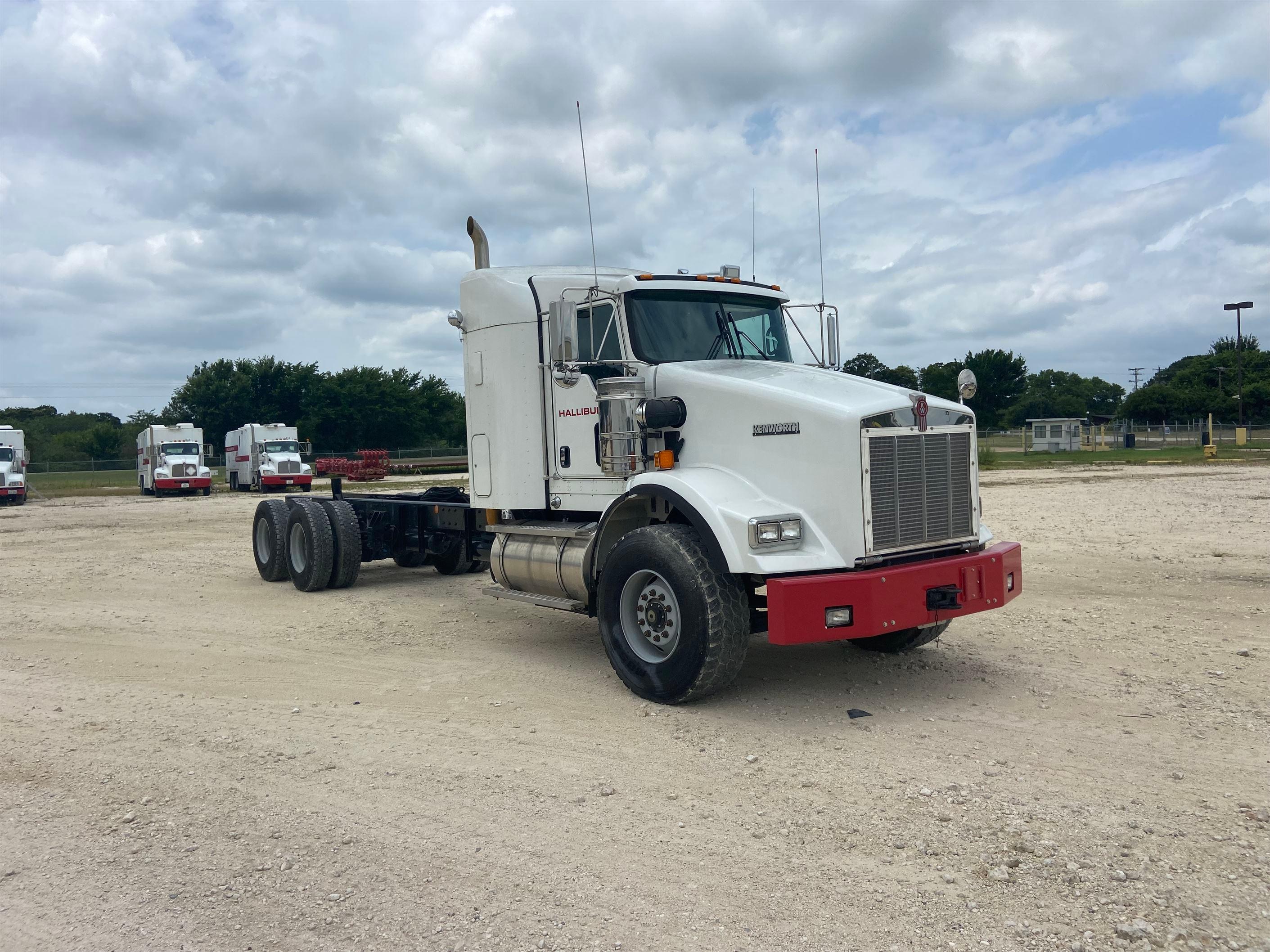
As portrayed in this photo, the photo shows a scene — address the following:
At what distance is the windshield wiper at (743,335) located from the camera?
25.2 feet

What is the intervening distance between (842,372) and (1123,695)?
3053 millimetres

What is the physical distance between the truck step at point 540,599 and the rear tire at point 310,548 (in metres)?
4.06

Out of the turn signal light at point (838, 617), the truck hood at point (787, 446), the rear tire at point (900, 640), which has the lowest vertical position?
the rear tire at point (900, 640)

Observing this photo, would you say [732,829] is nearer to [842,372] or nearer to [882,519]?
[882,519]

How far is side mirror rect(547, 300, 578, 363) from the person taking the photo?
6938 mm

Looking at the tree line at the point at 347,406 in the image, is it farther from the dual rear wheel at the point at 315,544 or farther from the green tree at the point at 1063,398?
the dual rear wheel at the point at 315,544

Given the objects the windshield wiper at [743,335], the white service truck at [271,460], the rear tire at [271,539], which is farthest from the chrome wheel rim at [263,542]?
the white service truck at [271,460]

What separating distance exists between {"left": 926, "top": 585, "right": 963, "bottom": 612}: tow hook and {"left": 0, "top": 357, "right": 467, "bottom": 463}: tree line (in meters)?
66.4

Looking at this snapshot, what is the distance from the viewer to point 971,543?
6668 millimetres

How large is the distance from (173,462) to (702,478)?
38246 mm

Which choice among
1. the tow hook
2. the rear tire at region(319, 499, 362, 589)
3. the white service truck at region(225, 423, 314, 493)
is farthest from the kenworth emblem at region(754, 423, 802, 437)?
the white service truck at region(225, 423, 314, 493)

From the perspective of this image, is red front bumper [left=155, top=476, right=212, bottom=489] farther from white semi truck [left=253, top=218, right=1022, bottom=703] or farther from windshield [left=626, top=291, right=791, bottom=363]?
windshield [left=626, top=291, right=791, bottom=363]

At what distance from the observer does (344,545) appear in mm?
11727

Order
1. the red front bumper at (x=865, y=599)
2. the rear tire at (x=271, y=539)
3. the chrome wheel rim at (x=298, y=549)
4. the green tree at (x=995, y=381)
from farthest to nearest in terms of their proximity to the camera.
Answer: the green tree at (x=995, y=381) → the rear tire at (x=271, y=539) → the chrome wheel rim at (x=298, y=549) → the red front bumper at (x=865, y=599)
